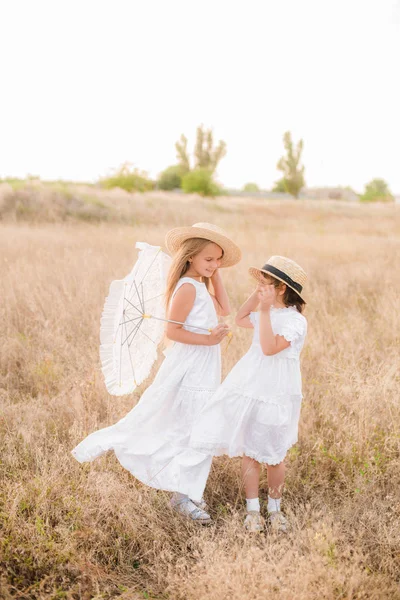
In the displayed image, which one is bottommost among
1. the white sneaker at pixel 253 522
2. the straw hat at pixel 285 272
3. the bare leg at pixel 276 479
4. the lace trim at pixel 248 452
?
the white sneaker at pixel 253 522

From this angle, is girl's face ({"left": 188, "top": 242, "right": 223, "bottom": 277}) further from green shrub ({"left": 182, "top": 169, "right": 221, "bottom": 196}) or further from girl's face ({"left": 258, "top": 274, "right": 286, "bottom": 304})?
green shrub ({"left": 182, "top": 169, "right": 221, "bottom": 196})

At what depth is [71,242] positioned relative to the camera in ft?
31.5

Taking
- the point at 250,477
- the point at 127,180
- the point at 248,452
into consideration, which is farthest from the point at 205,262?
the point at 127,180

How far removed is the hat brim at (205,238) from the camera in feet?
9.04

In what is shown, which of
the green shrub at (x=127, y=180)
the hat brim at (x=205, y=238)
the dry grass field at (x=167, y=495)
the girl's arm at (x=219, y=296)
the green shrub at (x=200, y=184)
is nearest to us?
the dry grass field at (x=167, y=495)

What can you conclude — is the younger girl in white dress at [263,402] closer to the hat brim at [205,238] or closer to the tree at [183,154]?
the hat brim at [205,238]

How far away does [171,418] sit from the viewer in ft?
9.41

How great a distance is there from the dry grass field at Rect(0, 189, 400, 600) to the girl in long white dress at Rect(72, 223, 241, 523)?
0.15 meters

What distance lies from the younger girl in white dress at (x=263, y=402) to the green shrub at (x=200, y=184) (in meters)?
36.6

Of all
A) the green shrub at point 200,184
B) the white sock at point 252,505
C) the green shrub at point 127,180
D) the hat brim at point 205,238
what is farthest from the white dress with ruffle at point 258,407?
the green shrub at point 200,184

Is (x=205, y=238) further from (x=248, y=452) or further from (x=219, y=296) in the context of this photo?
(x=248, y=452)

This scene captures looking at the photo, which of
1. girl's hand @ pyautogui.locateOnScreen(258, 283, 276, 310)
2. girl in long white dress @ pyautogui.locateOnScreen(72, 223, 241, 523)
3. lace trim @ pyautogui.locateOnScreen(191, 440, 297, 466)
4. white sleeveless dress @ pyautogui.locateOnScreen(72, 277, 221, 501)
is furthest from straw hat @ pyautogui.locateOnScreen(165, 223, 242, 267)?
lace trim @ pyautogui.locateOnScreen(191, 440, 297, 466)

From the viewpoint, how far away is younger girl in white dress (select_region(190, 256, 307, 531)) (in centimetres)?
264

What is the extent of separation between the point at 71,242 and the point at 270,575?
8277mm
